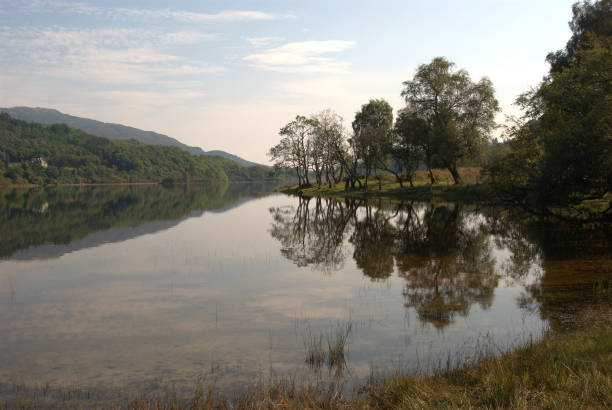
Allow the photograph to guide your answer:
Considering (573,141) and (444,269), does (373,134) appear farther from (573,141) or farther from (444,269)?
(444,269)

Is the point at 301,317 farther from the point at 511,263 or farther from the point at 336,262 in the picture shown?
the point at 511,263

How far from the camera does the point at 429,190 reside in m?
71.9

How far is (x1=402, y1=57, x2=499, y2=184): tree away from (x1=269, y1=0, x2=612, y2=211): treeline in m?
0.16

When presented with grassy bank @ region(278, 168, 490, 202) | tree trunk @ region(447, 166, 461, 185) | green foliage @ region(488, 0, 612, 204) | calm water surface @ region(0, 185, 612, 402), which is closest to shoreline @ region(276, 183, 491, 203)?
grassy bank @ region(278, 168, 490, 202)

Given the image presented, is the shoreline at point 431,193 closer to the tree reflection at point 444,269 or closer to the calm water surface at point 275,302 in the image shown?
the tree reflection at point 444,269

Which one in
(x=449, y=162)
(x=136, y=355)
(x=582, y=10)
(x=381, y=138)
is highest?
(x=582, y=10)

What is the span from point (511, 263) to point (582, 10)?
49.7 m

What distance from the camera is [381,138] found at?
268 ft

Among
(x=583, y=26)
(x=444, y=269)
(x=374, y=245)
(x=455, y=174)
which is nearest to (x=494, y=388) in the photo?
(x=444, y=269)

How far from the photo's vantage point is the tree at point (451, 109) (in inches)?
2640

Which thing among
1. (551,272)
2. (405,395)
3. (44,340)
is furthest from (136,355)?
(551,272)

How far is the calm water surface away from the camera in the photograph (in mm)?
10625

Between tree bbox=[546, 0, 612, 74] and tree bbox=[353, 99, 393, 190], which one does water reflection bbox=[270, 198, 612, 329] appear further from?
tree bbox=[353, 99, 393, 190]

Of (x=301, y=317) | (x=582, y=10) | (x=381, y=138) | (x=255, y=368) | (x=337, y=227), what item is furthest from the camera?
(x=381, y=138)
